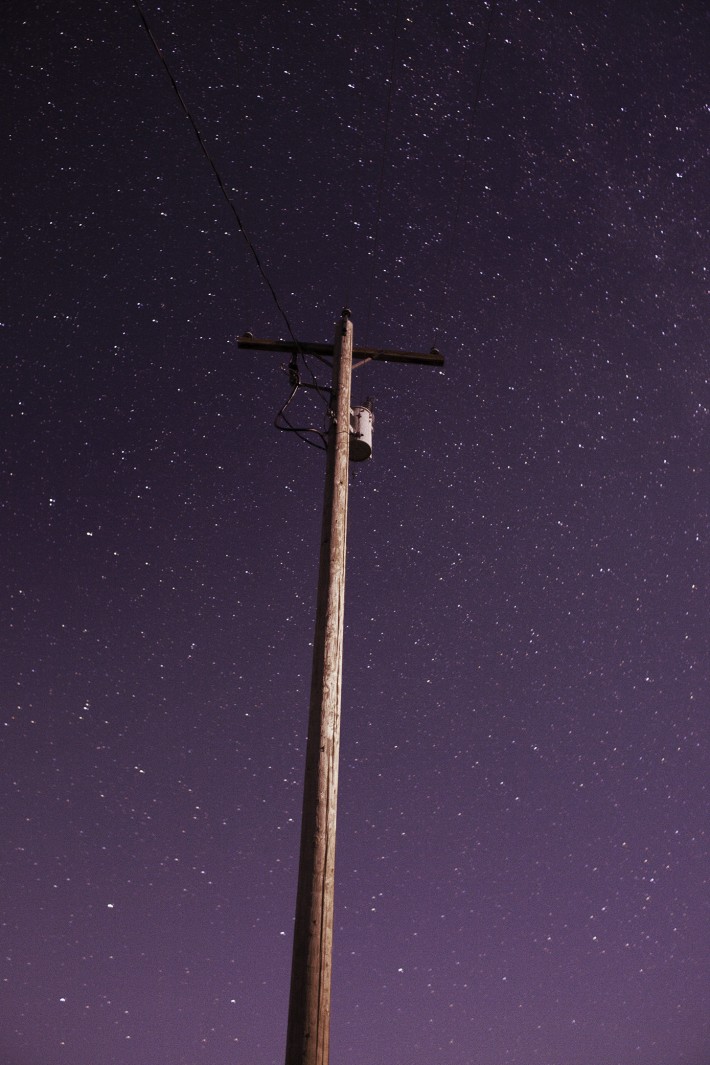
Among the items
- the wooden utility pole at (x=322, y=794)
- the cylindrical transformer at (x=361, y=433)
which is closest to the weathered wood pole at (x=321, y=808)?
the wooden utility pole at (x=322, y=794)

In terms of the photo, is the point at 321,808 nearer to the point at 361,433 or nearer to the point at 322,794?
the point at 322,794

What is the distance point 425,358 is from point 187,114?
7.91 ft

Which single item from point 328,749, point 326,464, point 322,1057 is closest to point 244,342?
point 326,464

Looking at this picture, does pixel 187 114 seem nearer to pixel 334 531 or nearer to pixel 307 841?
pixel 334 531

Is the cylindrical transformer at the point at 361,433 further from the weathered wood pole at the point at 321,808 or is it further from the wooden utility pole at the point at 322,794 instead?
the weathered wood pole at the point at 321,808

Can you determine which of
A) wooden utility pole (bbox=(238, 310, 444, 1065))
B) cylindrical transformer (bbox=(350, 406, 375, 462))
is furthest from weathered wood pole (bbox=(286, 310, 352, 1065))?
cylindrical transformer (bbox=(350, 406, 375, 462))

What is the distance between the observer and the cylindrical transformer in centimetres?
500

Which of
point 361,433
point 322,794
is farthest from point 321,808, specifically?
point 361,433

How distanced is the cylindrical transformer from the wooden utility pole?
397 mm

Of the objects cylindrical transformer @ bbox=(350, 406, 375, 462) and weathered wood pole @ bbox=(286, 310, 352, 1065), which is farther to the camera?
cylindrical transformer @ bbox=(350, 406, 375, 462)

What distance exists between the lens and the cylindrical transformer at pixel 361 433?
5.00 m

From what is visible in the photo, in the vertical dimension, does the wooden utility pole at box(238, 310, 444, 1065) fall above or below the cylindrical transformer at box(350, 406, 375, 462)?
below

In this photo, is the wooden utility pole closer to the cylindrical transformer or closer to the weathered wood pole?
the weathered wood pole

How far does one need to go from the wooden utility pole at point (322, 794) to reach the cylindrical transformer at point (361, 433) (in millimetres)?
397
